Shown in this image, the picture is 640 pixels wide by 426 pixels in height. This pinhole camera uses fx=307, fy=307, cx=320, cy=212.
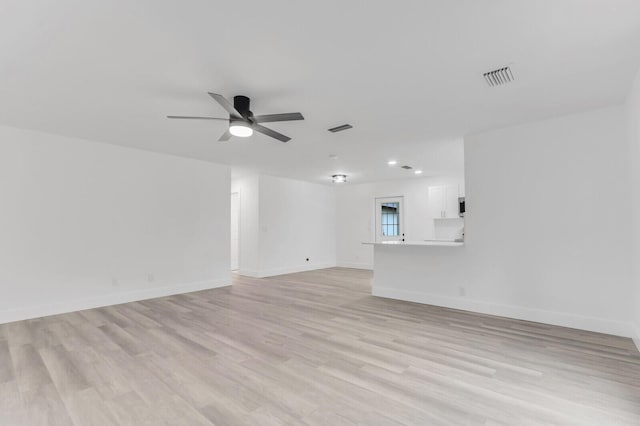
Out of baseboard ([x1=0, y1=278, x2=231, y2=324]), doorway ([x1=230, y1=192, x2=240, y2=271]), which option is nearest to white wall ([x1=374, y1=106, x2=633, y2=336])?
baseboard ([x1=0, y1=278, x2=231, y2=324])

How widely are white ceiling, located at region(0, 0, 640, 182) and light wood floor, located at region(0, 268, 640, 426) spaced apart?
2.57 meters

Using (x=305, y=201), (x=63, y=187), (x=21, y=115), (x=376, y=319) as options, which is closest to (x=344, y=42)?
(x=376, y=319)

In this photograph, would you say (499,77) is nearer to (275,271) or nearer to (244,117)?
(244,117)

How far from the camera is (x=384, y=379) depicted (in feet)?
7.91

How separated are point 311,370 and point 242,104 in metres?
2.61

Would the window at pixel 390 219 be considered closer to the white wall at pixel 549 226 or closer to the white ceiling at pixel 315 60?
the white wall at pixel 549 226

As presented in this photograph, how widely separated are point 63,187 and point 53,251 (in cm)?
95

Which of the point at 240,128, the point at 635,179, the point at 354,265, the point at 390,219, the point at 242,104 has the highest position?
the point at 242,104

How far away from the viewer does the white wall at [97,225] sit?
165 inches

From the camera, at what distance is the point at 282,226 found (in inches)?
324

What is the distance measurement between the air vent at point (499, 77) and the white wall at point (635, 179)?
3.80ft

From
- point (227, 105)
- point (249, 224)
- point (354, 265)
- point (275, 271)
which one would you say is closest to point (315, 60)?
point (227, 105)

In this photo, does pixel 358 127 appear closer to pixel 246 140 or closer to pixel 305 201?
pixel 246 140

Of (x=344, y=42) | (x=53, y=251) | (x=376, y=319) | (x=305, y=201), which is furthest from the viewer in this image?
(x=305, y=201)
